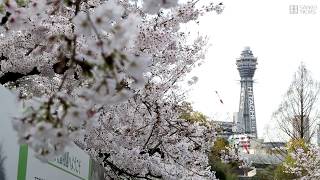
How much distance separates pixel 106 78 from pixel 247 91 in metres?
158

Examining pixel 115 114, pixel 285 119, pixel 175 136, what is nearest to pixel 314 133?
pixel 285 119

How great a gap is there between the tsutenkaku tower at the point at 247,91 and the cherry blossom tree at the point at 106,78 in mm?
146152

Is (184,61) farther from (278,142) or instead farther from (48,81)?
(278,142)

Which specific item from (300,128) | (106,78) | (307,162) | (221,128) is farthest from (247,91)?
(106,78)

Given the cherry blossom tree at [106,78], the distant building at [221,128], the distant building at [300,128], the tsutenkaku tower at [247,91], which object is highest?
the tsutenkaku tower at [247,91]

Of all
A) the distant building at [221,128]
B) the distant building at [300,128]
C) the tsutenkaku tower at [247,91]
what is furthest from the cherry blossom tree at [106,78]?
the tsutenkaku tower at [247,91]

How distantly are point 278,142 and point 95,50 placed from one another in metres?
36.9

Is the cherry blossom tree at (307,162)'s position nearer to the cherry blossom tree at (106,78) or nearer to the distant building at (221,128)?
the distant building at (221,128)

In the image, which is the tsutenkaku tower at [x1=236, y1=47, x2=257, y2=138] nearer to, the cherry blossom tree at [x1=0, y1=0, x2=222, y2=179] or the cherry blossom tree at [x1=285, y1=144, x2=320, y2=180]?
the cherry blossom tree at [x1=285, y1=144, x2=320, y2=180]

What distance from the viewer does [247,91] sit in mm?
158375

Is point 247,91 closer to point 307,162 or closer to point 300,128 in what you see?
point 300,128

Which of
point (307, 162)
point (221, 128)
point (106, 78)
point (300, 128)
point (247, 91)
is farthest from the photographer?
point (247, 91)

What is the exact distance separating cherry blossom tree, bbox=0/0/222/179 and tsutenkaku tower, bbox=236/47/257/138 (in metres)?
146

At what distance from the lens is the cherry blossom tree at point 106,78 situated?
219 centimetres
